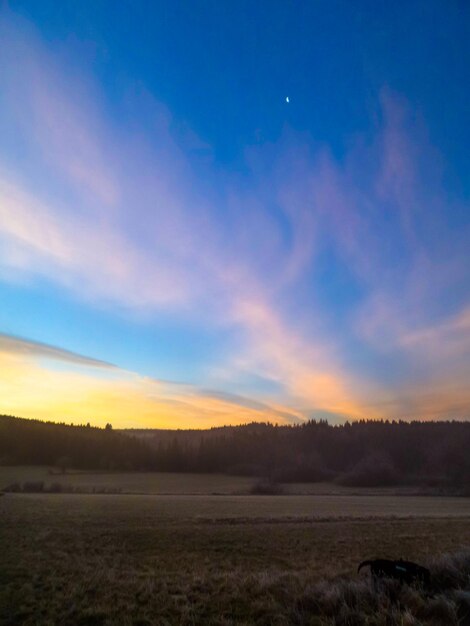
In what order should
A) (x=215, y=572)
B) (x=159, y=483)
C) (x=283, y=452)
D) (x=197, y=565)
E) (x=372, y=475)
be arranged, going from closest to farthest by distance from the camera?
(x=215, y=572) < (x=197, y=565) < (x=159, y=483) < (x=372, y=475) < (x=283, y=452)

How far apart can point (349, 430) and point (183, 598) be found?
471 feet

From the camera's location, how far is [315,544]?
2159cm

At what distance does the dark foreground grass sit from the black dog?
321 mm

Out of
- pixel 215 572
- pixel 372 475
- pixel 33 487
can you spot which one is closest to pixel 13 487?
pixel 33 487

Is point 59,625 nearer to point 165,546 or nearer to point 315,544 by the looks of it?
point 165,546

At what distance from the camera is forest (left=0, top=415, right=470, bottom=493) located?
114 metres

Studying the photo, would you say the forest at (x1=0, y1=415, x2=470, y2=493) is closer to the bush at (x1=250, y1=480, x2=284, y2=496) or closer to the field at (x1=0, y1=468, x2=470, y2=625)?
the bush at (x1=250, y1=480, x2=284, y2=496)

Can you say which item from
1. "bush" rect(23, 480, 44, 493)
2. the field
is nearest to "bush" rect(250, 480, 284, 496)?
"bush" rect(23, 480, 44, 493)

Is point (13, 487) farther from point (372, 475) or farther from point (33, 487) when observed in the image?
point (372, 475)

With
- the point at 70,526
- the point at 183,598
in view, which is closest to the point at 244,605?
the point at 183,598

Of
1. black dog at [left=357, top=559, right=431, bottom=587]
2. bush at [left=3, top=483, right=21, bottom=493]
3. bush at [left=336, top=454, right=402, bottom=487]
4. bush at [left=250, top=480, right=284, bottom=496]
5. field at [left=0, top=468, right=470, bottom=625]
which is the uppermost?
bush at [left=336, top=454, right=402, bottom=487]

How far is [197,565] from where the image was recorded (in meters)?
16.3

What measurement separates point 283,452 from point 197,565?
122870 millimetres

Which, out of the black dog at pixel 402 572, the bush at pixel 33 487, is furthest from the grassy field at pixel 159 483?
the black dog at pixel 402 572
